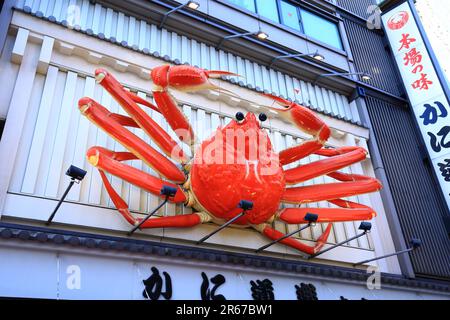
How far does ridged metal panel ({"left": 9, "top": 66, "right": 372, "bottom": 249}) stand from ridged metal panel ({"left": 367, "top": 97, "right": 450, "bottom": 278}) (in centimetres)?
299

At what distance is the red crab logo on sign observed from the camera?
9.88 m

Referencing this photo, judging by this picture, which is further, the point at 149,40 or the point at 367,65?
the point at 367,65

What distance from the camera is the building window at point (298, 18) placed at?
8734 millimetres

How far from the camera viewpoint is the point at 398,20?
1008 centimetres

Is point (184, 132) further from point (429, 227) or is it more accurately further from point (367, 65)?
point (367, 65)

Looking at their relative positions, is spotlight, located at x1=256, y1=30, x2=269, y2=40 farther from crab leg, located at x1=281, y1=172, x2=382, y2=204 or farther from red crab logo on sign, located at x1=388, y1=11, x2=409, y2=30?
red crab logo on sign, located at x1=388, y1=11, x2=409, y2=30

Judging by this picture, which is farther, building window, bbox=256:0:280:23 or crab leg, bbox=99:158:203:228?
building window, bbox=256:0:280:23

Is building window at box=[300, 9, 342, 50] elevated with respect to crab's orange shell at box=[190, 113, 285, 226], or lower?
elevated

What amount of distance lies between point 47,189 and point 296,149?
3.25 meters

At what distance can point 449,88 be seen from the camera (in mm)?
8352

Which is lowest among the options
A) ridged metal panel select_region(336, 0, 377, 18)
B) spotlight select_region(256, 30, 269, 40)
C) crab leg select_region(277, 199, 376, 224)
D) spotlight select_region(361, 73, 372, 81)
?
crab leg select_region(277, 199, 376, 224)

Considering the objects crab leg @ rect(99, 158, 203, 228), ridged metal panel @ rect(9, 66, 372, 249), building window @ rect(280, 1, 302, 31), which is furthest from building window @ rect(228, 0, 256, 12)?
crab leg @ rect(99, 158, 203, 228)

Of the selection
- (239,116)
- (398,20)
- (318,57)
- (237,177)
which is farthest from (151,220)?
(398,20)
